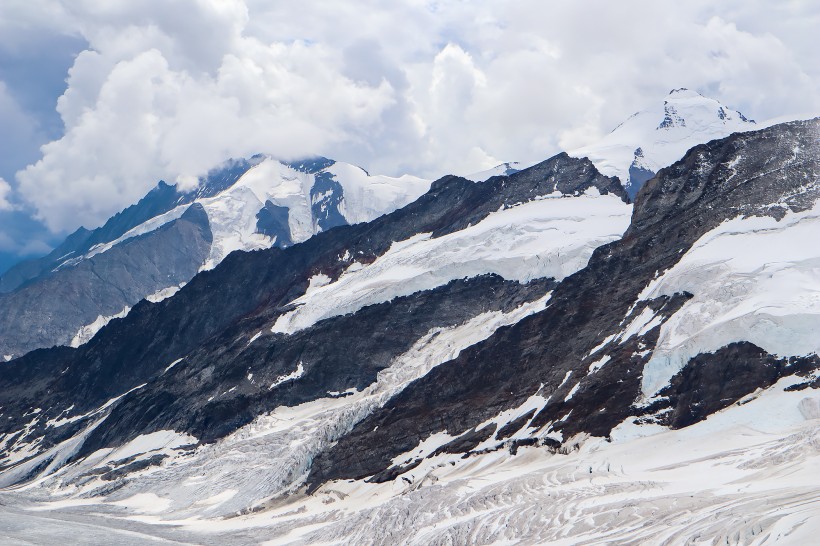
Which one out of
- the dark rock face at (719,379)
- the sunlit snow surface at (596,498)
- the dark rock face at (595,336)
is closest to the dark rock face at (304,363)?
the dark rock face at (595,336)

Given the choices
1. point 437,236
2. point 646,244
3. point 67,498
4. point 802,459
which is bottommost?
point 802,459

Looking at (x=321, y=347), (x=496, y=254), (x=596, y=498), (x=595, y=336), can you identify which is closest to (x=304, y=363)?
(x=321, y=347)

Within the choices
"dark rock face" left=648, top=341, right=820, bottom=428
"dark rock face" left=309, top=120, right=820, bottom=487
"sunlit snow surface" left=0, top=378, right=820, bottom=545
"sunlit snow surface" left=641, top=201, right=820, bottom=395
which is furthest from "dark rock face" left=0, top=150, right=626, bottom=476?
"dark rock face" left=648, top=341, right=820, bottom=428

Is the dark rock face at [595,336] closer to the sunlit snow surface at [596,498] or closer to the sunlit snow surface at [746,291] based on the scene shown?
the sunlit snow surface at [746,291]

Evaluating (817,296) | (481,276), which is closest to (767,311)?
(817,296)

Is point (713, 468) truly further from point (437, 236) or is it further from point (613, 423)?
point (437, 236)

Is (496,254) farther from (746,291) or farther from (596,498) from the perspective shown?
(596,498)

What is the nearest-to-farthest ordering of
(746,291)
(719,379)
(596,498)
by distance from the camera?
(596,498) < (719,379) < (746,291)
